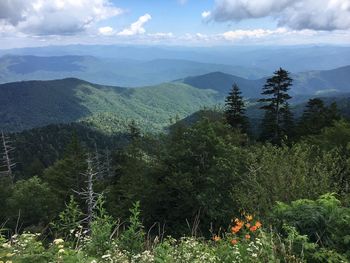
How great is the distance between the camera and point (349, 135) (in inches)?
1109

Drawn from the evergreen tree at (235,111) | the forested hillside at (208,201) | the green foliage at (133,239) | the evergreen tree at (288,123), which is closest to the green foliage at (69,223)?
the forested hillside at (208,201)

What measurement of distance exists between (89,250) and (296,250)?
320 centimetres

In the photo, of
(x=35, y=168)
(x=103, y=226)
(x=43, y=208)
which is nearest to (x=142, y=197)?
(x=43, y=208)

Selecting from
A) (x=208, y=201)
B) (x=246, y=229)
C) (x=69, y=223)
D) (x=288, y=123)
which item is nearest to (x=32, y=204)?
(x=208, y=201)

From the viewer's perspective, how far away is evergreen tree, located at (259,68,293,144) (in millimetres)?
43156

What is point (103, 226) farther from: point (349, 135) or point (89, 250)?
point (349, 135)

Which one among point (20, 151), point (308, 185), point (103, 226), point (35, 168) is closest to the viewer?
point (103, 226)

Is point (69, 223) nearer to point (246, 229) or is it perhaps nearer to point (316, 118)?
point (246, 229)

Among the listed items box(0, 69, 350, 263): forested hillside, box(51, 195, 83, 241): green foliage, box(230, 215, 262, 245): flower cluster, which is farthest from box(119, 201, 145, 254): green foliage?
box(230, 215, 262, 245): flower cluster

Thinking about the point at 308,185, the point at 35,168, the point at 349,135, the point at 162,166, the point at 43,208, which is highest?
the point at 308,185

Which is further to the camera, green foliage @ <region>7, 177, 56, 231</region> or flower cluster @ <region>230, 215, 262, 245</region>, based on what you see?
green foliage @ <region>7, 177, 56, 231</region>

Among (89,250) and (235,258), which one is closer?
(235,258)

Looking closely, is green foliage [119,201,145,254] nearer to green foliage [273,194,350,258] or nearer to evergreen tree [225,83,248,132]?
green foliage [273,194,350,258]

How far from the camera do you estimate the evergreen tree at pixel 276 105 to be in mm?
43156
